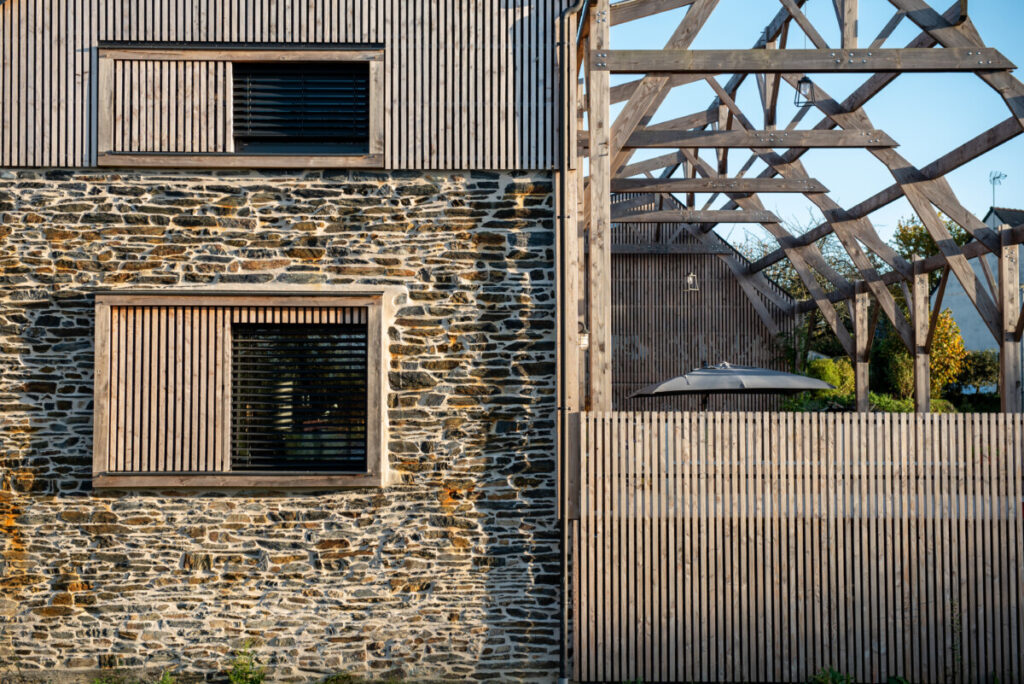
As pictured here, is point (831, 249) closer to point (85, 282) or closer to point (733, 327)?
point (733, 327)

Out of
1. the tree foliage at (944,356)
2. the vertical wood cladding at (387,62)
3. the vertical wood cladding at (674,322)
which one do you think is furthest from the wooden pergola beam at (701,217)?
the vertical wood cladding at (387,62)

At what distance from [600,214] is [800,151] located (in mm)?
7429

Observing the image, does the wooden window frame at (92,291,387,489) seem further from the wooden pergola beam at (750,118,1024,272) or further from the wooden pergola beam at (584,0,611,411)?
the wooden pergola beam at (750,118,1024,272)

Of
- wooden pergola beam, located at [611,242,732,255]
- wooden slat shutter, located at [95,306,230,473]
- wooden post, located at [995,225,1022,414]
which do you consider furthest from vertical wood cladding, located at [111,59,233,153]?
wooden pergola beam, located at [611,242,732,255]

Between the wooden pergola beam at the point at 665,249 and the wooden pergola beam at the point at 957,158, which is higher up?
the wooden pergola beam at the point at 665,249

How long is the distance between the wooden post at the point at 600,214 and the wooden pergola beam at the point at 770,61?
0.17m

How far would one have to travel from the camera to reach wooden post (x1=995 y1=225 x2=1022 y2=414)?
38.3 ft

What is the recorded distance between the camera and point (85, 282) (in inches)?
364

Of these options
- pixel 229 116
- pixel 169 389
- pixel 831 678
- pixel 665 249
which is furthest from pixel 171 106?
pixel 665 249

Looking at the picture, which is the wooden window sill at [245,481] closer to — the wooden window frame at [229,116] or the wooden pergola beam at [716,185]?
the wooden window frame at [229,116]

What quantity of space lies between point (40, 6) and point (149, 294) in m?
2.90

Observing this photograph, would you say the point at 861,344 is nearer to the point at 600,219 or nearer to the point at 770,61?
the point at 770,61

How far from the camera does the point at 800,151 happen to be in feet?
51.6

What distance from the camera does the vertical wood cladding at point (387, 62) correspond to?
30.6ft
